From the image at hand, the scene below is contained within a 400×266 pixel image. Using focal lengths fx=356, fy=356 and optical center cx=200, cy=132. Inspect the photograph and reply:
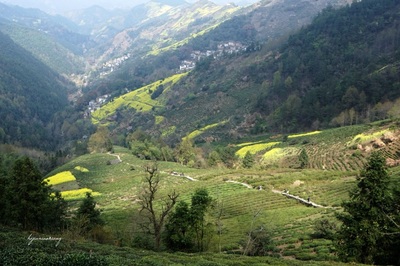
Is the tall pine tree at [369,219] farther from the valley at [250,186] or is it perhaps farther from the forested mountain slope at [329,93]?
A: the forested mountain slope at [329,93]

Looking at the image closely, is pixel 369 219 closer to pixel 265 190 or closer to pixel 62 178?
pixel 265 190

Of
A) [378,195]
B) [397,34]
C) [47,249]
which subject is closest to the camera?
[47,249]

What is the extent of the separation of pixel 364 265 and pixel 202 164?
9524 centimetres

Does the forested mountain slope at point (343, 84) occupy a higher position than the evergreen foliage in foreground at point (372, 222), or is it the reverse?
the evergreen foliage in foreground at point (372, 222)

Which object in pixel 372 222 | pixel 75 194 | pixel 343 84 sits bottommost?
pixel 343 84

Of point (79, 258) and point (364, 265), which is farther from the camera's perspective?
point (364, 265)

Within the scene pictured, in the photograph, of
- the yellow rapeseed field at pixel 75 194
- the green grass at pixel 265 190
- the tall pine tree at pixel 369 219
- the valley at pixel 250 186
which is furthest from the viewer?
the yellow rapeseed field at pixel 75 194

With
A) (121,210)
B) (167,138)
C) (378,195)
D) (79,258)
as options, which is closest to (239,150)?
(167,138)

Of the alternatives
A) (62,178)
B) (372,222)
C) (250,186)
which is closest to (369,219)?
(372,222)

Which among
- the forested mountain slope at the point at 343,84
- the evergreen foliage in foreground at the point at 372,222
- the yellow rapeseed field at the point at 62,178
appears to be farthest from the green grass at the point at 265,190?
the forested mountain slope at the point at 343,84

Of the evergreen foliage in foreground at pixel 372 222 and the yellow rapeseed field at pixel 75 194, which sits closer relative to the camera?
the evergreen foliage in foreground at pixel 372 222

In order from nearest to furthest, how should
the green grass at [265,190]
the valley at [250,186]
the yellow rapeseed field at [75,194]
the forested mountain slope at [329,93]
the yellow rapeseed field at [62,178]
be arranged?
the valley at [250,186] → the green grass at [265,190] → the yellow rapeseed field at [75,194] → the yellow rapeseed field at [62,178] → the forested mountain slope at [329,93]

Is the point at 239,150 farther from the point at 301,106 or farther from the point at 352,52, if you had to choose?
the point at 352,52

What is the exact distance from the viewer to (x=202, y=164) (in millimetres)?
120062
